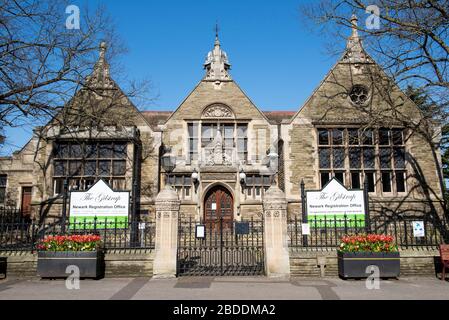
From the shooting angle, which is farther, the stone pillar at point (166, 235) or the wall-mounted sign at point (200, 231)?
the wall-mounted sign at point (200, 231)

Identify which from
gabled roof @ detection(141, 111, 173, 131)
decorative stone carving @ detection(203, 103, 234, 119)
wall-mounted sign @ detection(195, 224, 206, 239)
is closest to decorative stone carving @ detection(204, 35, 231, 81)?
decorative stone carving @ detection(203, 103, 234, 119)

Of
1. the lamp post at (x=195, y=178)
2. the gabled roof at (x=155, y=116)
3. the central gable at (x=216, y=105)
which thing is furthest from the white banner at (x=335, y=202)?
the gabled roof at (x=155, y=116)

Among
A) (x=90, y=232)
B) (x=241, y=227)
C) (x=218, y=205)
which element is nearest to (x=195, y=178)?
(x=218, y=205)

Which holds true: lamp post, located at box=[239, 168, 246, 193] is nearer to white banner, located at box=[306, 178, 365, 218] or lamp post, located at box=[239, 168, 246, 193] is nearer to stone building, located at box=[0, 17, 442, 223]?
stone building, located at box=[0, 17, 442, 223]

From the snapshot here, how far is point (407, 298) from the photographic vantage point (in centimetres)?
812

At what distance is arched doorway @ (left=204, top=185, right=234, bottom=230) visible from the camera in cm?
2086

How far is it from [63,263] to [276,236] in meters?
6.24

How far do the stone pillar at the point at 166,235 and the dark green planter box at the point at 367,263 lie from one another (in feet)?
16.4

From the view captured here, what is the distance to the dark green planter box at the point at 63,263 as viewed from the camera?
34.3 ft

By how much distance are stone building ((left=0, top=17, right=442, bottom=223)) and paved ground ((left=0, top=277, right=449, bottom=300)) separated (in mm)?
9066

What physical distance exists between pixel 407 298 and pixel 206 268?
5.97 metres

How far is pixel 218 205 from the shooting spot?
20.9m

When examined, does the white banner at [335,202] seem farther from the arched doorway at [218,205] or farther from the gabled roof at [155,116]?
the gabled roof at [155,116]

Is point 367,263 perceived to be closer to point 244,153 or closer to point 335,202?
point 335,202
